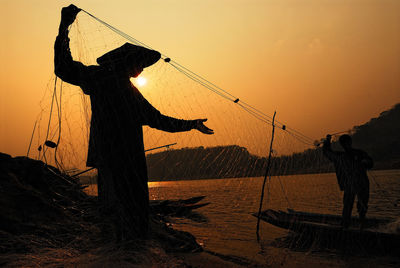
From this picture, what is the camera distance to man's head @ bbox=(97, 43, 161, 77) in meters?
3.75

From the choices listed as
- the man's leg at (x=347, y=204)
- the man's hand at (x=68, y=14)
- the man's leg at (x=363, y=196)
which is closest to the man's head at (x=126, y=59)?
the man's hand at (x=68, y=14)

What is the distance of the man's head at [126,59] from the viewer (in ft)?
12.3

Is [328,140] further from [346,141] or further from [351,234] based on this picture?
[351,234]

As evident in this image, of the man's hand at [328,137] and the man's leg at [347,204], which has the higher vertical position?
the man's hand at [328,137]

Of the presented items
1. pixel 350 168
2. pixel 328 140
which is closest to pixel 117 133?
pixel 328 140

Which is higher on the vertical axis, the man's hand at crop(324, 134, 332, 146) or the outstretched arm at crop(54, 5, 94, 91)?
the outstretched arm at crop(54, 5, 94, 91)

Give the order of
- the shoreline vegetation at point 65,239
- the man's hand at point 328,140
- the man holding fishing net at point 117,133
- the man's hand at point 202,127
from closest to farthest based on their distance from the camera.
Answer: the shoreline vegetation at point 65,239 → the man holding fishing net at point 117,133 → the man's hand at point 202,127 → the man's hand at point 328,140

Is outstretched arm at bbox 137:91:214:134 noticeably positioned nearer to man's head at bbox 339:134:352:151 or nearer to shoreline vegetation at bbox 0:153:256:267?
shoreline vegetation at bbox 0:153:256:267

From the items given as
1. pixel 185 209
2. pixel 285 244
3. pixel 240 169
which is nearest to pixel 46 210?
pixel 240 169

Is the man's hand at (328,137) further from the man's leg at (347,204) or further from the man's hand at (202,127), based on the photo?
the man's hand at (202,127)

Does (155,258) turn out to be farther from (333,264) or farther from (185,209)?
(185,209)

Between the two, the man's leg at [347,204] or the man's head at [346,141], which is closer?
the man's leg at [347,204]

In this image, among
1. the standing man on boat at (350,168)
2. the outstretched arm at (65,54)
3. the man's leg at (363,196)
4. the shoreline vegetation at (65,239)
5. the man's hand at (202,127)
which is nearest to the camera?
the shoreline vegetation at (65,239)

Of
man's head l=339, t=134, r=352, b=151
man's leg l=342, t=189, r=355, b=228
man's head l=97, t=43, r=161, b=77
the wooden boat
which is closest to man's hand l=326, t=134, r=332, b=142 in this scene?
man's head l=339, t=134, r=352, b=151
